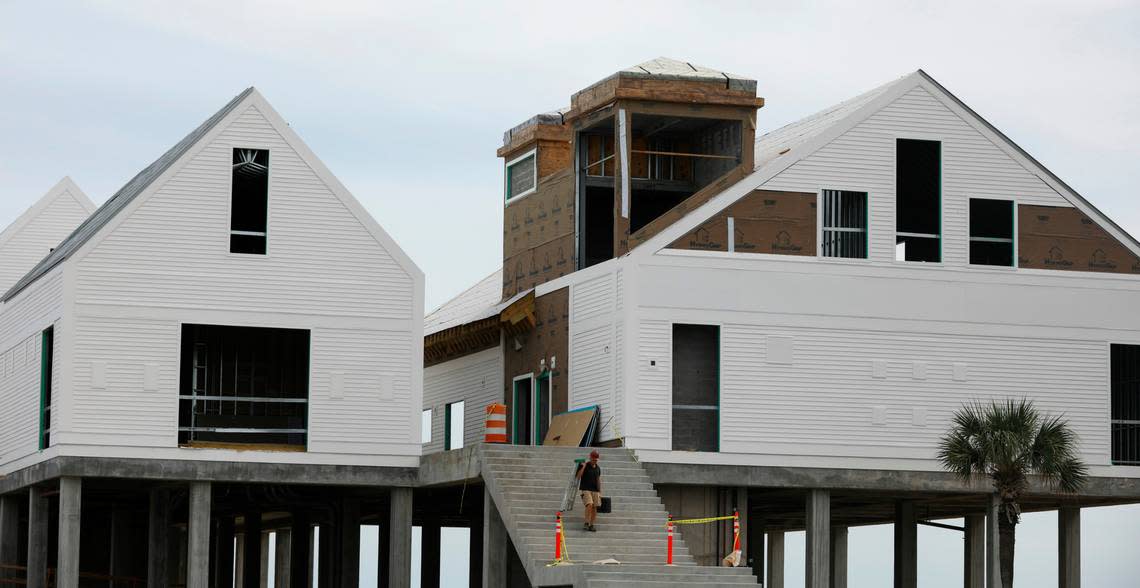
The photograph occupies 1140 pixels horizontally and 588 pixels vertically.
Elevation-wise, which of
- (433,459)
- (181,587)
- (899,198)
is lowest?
(181,587)

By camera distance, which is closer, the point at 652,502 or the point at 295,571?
the point at 652,502

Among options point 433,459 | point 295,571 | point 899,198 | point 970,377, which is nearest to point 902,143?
point 899,198

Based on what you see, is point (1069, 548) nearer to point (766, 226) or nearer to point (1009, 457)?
point (1009, 457)

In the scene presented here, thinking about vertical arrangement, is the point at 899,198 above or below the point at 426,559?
above

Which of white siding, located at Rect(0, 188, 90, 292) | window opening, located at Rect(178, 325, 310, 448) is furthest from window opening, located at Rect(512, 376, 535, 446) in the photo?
white siding, located at Rect(0, 188, 90, 292)

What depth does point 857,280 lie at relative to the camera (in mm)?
45281

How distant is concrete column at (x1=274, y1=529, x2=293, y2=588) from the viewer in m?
73.5

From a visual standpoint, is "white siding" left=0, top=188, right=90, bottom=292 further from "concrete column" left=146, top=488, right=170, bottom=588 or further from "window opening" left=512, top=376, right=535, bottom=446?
"window opening" left=512, top=376, right=535, bottom=446

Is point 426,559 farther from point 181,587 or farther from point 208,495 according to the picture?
point 208,495

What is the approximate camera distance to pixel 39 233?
61.7 metres

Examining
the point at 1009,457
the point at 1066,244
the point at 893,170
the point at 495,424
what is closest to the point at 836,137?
the point at 893,170

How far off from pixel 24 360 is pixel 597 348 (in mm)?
13658

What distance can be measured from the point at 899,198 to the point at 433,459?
1227 centimetres

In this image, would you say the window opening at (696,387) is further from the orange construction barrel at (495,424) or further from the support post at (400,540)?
the support post at (400,540)
